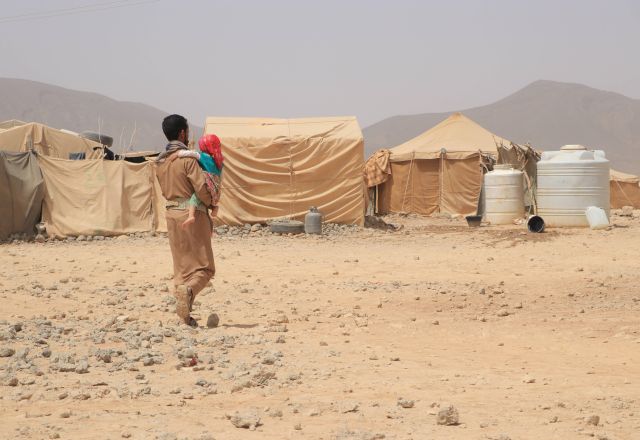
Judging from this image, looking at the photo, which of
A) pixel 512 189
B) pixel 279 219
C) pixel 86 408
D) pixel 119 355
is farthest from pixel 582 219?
pixel 86 408

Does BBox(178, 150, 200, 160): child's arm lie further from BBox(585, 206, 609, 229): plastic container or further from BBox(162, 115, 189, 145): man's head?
BBox(585, 206, 609, 229): plastic container

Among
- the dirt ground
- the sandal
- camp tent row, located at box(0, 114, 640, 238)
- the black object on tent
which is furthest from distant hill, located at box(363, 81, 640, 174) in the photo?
the sandal

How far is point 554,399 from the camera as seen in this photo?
4.09 m

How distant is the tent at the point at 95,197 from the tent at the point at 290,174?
62.5 inches

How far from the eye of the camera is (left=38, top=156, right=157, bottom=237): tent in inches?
606

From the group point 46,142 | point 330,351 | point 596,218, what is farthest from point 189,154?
point 46,142

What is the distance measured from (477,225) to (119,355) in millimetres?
13116

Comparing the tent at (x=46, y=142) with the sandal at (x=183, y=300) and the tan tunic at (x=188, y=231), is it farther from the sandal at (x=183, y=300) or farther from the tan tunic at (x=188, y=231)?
the sandal at (x=183, y=300)

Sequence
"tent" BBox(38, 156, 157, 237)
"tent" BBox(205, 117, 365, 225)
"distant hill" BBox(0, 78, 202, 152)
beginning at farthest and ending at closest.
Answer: "distant hill" BBox(0, 78, 202, 152), "tent" BBox(205, 117, 365, 225), "tent" BBox(38, 156, 157, 237)

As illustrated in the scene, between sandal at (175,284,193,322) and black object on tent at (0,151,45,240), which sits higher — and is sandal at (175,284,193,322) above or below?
below

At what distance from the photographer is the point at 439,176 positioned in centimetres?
2273

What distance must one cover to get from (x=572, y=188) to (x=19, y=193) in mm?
9848

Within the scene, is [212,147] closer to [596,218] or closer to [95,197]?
[95,197]

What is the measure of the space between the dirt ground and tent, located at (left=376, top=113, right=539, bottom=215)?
37.9ft
